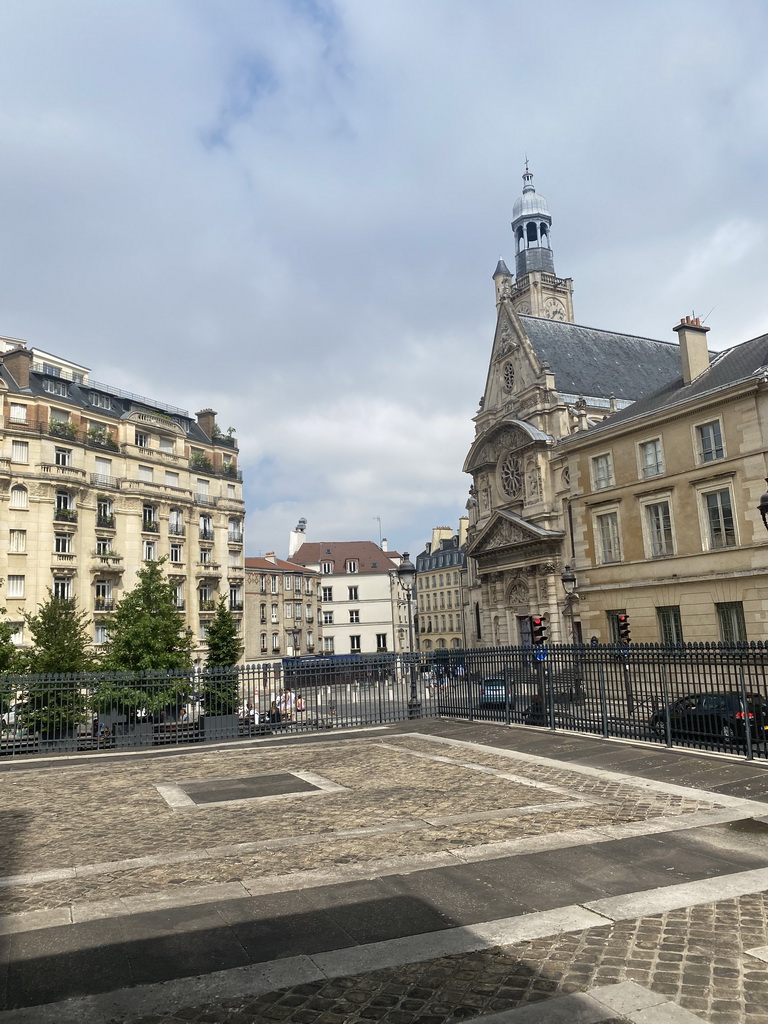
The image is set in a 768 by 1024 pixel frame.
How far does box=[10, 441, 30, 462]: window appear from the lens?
42.3 metres

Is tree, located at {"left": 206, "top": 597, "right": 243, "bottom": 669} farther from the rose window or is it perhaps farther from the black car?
the black car

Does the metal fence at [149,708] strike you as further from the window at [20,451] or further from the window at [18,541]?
the window at [20,451]

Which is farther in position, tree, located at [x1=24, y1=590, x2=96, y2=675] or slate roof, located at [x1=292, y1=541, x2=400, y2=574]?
slate roof, located at [x1=292, y1=541, x2=400, y2=574]

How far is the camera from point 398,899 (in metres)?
6.52

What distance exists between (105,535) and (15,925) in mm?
42787

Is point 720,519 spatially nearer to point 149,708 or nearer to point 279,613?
point 149,708

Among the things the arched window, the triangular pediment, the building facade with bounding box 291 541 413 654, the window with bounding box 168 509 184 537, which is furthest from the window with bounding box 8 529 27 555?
the building facade with bounding box 291 541 413 654

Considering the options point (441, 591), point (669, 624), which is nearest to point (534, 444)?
point (669, 624)

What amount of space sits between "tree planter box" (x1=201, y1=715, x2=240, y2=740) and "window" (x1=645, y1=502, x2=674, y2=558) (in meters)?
18.7

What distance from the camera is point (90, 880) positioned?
286 inches

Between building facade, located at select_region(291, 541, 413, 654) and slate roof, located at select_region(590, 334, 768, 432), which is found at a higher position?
slate roof, located at select_region(590, 334, 768, 432)

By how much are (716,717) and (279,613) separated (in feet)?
182

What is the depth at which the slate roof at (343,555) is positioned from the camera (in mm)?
84688

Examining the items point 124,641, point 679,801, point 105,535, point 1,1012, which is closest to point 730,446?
point 679,801
